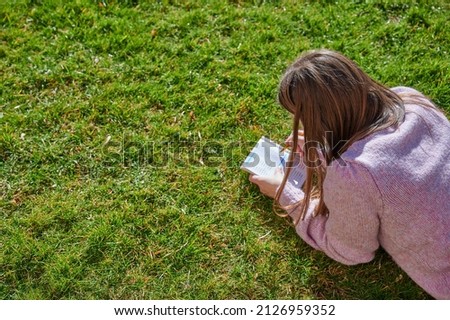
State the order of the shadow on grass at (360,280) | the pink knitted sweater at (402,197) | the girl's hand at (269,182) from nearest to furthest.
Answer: the pink knitted sweater at (402,197), the shadow on grass at (360,280), the girl's hand at (269,182)

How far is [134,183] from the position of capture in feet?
12.2

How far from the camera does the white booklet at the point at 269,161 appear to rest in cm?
355

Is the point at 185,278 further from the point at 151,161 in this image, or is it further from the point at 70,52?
the point at 70,52

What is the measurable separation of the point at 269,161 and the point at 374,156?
3.79ft

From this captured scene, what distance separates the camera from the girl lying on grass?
104 inches

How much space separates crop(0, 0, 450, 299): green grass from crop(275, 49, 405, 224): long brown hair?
0.95 metres

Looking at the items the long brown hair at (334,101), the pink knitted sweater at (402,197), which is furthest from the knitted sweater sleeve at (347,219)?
the long brown hair at (334,101)

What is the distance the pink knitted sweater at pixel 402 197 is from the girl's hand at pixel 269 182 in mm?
549

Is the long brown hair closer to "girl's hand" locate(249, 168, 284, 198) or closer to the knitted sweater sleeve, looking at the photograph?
the knitted sweater sleeve

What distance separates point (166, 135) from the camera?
3934 mm

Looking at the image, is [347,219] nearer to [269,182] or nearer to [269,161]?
[269,182]

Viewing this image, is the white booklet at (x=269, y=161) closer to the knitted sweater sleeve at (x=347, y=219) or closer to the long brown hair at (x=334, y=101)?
the knitted sweater sleeve at (x=347, y=219)

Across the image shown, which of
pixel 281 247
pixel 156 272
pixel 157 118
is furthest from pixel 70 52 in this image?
pixel 281 247

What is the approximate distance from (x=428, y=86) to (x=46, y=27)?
9.87 ft
